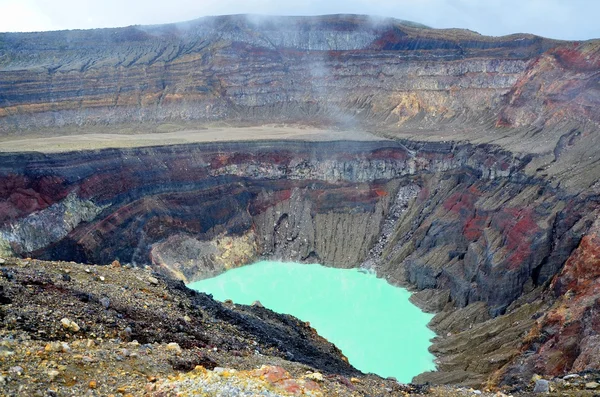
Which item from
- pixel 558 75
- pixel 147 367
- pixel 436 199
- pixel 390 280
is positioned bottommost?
pixel 147 367

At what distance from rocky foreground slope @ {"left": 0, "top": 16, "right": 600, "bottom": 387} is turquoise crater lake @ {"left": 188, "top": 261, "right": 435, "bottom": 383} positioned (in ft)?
4.90

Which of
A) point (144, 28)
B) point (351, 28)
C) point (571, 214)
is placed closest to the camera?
point (571, 214)

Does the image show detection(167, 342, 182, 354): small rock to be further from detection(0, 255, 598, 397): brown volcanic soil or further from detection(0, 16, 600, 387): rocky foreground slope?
detection(0, 16, 600, 387): rocky foreground slope

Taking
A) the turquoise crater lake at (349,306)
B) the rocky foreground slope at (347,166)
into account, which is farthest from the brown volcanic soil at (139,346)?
the turquoise crater lake at (349,306)

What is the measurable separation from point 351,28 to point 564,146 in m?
34.2

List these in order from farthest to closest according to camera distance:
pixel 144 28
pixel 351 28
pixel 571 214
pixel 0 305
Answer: pixel 144 28
pixel 351 28
pixel 571 214
pixel 0 305

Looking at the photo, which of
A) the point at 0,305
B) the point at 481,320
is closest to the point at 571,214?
the point at 481,320

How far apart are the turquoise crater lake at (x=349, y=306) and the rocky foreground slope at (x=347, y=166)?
4.90 feet

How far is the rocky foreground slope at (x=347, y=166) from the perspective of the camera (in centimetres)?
3036

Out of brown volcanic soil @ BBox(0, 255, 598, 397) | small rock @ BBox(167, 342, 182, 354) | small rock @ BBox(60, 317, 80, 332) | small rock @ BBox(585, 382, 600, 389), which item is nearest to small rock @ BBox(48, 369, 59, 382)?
brown volcanic soil @ BBox(0, 255, 598, 397)

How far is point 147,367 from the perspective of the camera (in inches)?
451

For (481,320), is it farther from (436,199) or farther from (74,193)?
(74,193)

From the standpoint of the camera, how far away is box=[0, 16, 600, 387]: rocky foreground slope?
30.4 metres

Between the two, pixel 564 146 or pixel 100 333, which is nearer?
pixel 100 333
